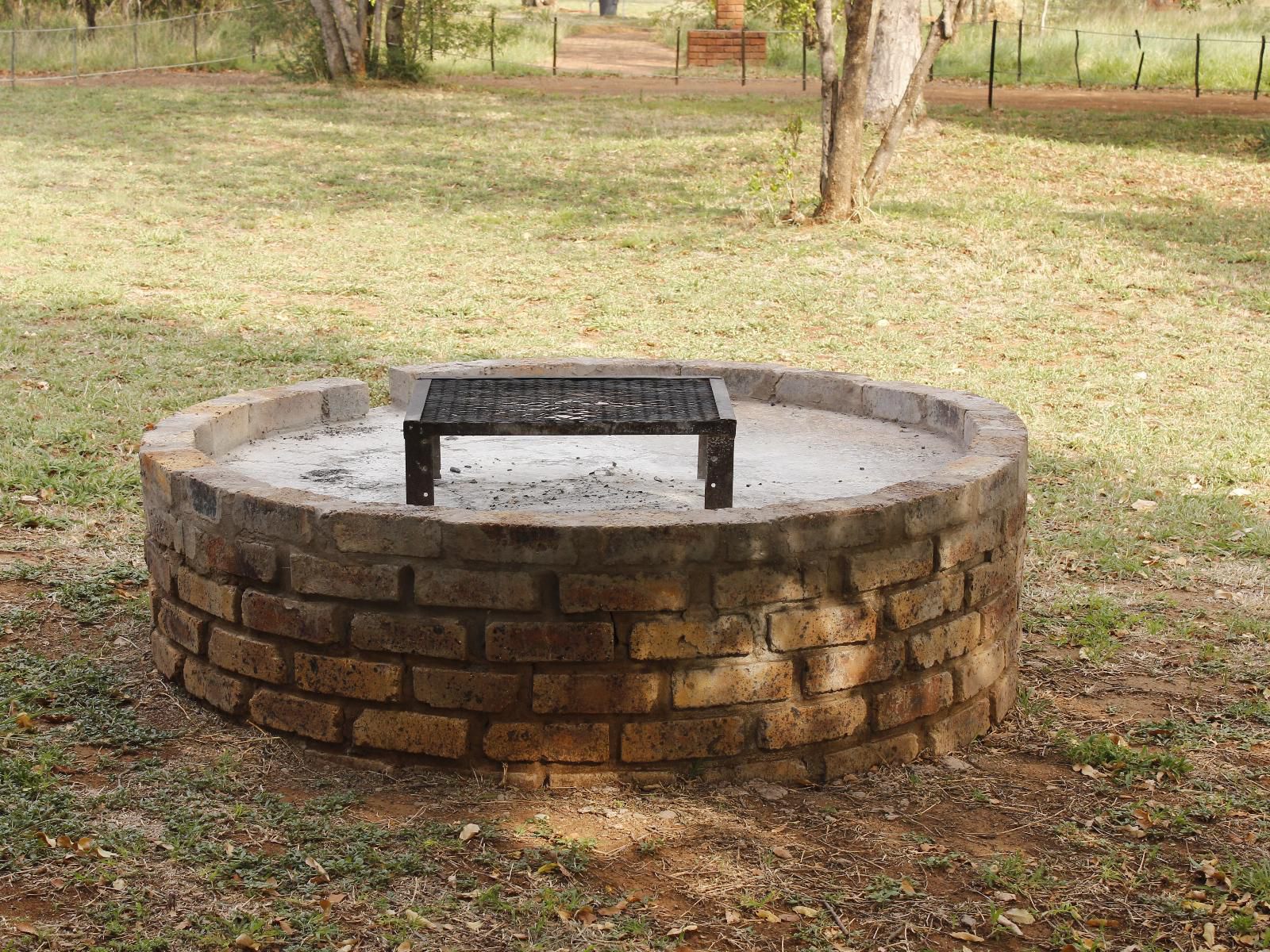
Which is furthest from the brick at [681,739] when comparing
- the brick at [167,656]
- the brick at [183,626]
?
the brick at [167,656]

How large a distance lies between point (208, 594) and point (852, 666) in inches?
74.3

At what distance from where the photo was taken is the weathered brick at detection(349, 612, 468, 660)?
4.05 m

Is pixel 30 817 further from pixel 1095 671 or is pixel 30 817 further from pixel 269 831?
pixel 1095 671

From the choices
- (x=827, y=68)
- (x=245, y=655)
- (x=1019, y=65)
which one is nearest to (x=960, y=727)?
(x=245, y=655)

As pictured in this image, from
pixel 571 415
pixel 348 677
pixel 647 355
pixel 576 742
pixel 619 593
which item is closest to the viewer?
pixel 619 593

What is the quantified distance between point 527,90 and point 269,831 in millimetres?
20430

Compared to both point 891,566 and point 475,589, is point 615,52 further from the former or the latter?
point 475,589

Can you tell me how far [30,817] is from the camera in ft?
12.8

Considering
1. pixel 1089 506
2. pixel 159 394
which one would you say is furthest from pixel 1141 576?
pixel 159 394

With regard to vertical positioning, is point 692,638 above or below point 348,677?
above

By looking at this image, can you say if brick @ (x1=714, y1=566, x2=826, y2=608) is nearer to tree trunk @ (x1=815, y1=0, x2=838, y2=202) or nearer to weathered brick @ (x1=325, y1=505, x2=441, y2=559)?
weathered brick @ (x1=325, y1=505, x2=441, y2=559)

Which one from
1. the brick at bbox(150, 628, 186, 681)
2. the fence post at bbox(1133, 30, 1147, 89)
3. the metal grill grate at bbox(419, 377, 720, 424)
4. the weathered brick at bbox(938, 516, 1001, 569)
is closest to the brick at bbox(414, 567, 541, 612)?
the metal grill grate at bbox(419, 377, 720, 424)

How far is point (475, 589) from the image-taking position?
13.2ft

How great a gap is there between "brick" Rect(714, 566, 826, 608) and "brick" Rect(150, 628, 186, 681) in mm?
1788
